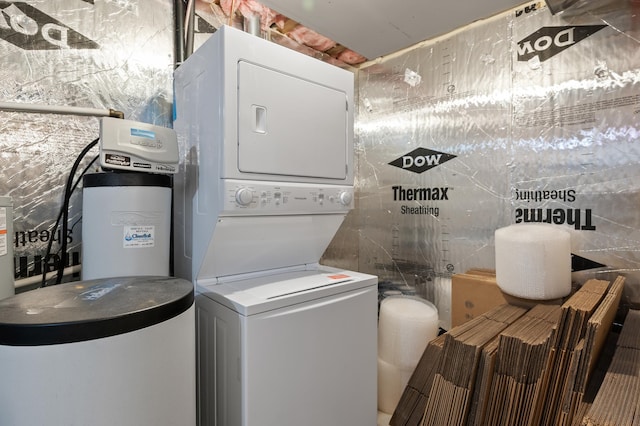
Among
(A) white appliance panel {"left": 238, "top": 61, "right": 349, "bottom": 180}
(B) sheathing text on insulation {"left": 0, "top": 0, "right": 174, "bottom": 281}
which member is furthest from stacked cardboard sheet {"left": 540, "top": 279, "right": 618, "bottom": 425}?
(B) sheathing text on insulation {"left": 0, "top": 0, "right": 174, "bottom": 281}

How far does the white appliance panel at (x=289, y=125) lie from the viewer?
1415 mm

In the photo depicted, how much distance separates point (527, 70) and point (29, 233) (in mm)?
2752

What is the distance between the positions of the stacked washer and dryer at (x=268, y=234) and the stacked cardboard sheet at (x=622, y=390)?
880 mm

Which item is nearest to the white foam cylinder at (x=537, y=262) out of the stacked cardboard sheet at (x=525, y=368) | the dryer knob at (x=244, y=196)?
the stacked cardboard sheet at (x=525, y=368)

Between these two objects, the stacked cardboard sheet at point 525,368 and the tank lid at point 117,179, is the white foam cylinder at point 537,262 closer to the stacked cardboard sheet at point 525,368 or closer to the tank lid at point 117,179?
the stacked cardboard sheet at point 525,368

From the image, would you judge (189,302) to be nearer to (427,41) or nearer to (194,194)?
(194,194)

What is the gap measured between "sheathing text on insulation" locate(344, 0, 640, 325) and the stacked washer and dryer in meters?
0.96

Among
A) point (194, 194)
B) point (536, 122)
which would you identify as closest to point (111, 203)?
point (194, 194)

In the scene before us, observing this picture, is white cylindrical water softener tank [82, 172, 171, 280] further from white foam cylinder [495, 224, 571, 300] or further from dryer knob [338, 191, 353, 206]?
white foam cylinder [495, 224, 571, 300]

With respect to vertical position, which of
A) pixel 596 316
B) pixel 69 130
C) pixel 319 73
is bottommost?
pixel 596 316

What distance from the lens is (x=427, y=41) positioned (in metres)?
2.50

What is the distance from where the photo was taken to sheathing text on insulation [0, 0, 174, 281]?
1.45 metres

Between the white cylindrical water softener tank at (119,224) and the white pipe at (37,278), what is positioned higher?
the white cylindrical water softener tank at (119,224)

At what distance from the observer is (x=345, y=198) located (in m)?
1.79
